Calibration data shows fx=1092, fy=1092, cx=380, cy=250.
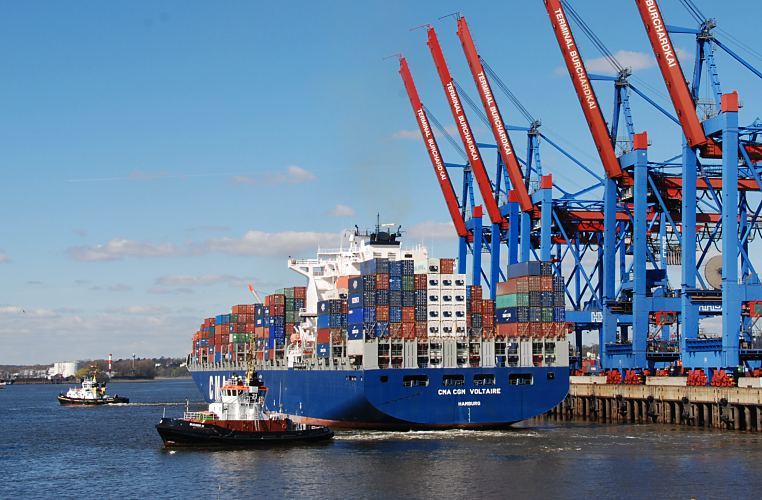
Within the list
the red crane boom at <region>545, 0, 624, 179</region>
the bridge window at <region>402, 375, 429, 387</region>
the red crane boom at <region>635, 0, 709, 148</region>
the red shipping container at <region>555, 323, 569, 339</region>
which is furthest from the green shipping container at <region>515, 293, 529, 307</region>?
the red crane boom at <region>545, 0, 624, 179</region>

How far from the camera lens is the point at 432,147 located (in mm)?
102250

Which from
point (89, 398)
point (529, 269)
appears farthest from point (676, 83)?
point (89, 398)

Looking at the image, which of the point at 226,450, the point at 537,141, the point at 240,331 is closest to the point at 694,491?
the point at 226,450

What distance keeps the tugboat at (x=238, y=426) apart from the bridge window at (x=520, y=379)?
11.4 meters

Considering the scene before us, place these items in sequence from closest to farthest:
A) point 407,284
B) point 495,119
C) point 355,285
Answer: point 407,284 < point 355,285 < point 495,119

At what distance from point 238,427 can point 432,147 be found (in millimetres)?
52206

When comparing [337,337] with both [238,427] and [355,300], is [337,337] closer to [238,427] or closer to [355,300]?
[355,300]

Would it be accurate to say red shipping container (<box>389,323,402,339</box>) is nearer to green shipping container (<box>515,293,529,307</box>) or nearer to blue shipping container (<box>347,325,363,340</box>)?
blue shipping container (<box>347,325,363,340</box>)

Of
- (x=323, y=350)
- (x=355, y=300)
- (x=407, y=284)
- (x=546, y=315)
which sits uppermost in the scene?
(x=407, y=284)

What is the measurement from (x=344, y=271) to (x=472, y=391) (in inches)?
820

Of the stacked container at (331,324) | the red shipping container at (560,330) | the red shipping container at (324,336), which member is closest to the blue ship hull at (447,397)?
the red shipping container at (560,330)

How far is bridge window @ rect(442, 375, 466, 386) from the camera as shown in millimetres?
60844

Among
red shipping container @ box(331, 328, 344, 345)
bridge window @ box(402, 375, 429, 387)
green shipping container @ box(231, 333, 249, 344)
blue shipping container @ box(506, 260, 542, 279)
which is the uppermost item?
blue shipping container @ box(506, 260, 542, 279)

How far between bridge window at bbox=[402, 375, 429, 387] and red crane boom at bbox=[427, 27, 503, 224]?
3580 cm
